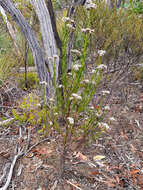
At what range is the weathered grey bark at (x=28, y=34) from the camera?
188 centimetres

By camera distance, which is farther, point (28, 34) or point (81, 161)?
point (28, 34)

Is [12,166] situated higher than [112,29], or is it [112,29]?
[112,29]

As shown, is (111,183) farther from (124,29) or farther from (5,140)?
(124,29)

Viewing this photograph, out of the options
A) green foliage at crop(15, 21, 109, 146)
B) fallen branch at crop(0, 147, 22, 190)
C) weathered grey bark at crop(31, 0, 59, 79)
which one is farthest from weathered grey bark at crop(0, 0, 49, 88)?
fallen branch at crop(0, 147, 22, 190)

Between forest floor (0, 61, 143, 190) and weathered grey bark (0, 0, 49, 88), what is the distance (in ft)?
3.05

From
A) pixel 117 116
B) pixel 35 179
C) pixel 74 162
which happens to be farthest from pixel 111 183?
pixel 117 116

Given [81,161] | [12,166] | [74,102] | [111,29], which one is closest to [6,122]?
[12,166]

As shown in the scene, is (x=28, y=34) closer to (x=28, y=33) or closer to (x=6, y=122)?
(x=28, y=33)

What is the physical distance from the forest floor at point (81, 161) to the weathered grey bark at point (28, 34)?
0.93 meters

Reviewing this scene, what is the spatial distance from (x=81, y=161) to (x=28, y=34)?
179cm

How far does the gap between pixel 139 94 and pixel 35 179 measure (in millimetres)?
2592

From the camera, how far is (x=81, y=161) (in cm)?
175

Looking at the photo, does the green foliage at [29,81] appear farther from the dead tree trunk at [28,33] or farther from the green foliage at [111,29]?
the green foliage at [111,29]

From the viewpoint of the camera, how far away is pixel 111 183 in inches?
60.4
